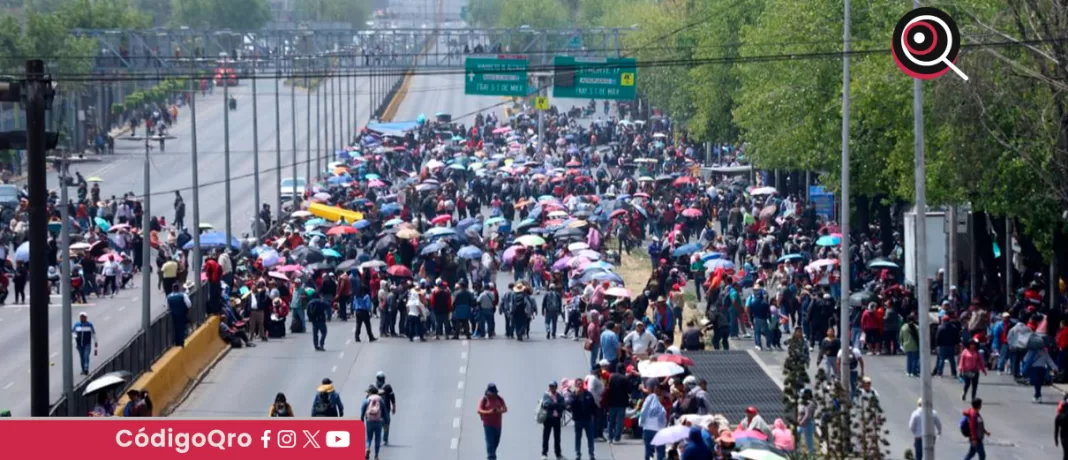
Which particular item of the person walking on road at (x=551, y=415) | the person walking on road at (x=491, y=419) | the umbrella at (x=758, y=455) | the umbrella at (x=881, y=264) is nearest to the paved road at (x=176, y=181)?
the person walking on road at (x=491, y=419)

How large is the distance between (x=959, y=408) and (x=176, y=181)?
2406 inches

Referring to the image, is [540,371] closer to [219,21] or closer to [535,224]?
[535,224]

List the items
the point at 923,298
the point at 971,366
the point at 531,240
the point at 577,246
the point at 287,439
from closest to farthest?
the point at 287,439
the point at 923,298
the point at 971,366
the point at 577,246
the point at 531,240

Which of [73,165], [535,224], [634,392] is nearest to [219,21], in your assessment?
[73,165]

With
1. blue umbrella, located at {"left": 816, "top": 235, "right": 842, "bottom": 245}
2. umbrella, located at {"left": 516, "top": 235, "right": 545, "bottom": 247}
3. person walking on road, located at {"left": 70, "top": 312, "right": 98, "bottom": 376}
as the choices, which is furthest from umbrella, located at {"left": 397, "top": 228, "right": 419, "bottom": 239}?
person walking on road, located at {"left": 70, "top": 312, "right": 98, "bottom": 376}

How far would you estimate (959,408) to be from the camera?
33.4 meters

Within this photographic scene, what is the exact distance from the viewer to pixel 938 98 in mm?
36562

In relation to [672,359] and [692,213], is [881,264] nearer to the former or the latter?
[692,213]

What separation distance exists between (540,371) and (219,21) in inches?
6290

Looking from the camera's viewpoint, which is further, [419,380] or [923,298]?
[419,380]

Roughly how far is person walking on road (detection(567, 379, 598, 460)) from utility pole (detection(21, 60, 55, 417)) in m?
8.97

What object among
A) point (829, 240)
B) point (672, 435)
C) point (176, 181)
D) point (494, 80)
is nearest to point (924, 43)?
point (672, 435)

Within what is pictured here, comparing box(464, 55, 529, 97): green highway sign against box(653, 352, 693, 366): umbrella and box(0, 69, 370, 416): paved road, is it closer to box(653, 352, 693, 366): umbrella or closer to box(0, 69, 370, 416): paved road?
box(0, 69, 370, 416): paved road

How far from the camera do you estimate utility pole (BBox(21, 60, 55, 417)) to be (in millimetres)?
21516
